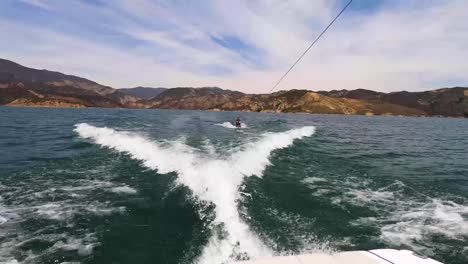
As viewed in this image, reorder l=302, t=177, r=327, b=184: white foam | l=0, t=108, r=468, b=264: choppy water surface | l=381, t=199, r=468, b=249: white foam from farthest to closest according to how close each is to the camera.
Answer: l=302, t=177, r=327, b=184: white foam < l=381, t=199, r=468, b=249: white foam < l=0, t=108, r=468, b=264: choppy water surface

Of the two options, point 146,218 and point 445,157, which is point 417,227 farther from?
point 445,157

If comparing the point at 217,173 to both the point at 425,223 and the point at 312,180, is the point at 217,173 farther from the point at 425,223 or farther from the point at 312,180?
the point at 425,223

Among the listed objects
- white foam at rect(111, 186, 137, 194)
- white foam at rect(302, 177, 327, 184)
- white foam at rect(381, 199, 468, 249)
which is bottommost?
white foam at rect(111, 186, 137, 194)

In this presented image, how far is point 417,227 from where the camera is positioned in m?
11.3

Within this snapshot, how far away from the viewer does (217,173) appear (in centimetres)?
1594

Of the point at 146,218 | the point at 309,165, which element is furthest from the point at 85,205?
the point at 309,165

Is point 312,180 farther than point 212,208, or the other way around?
point 312,180

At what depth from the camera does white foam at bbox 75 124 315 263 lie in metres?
9.05

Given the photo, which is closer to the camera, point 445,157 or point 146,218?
point 146,218

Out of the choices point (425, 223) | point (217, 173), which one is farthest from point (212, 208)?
point (425, 223)

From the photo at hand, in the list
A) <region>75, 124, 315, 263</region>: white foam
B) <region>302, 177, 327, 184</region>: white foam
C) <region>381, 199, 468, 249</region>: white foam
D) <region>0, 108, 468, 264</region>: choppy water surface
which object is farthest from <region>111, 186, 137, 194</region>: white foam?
<region>381, 199, 468, 249</region>: white foam

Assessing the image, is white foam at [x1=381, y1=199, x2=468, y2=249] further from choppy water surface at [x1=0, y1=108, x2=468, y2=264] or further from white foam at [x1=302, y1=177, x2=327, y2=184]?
white foam at [x1=302, y1=177, x2=327, y2=184]

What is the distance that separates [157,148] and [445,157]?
91.0ft

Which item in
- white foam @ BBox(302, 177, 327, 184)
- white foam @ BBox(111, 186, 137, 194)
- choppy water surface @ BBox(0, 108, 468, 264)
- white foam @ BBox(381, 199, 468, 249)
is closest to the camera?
choppy water surface @ BBox(0, 108, 468, 264)
